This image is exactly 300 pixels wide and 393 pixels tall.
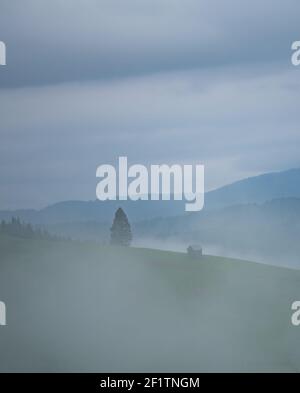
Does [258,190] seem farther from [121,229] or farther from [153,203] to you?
[121,229]

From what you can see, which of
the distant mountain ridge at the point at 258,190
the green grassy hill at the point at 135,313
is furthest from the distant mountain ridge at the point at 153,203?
the green grassy hill at the point at 135,313

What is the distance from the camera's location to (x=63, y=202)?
24.4 feet

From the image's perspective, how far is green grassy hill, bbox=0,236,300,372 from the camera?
Result: 7438 millimetres

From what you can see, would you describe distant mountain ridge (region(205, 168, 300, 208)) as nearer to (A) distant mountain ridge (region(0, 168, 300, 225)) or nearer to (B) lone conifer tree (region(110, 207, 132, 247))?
(A) distant mountain ridge (region(0, 168, 300, 225))

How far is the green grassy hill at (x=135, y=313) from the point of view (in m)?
7.44

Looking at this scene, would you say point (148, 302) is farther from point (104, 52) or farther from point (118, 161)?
point (104, 52)

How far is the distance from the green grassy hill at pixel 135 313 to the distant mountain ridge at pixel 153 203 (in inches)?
5.1

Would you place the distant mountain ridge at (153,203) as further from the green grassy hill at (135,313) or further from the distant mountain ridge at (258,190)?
the green grassy hill at (135,313)

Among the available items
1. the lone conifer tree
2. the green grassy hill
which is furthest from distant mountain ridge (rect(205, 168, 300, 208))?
the lone conifer tree

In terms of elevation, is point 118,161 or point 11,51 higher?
point 11,51
